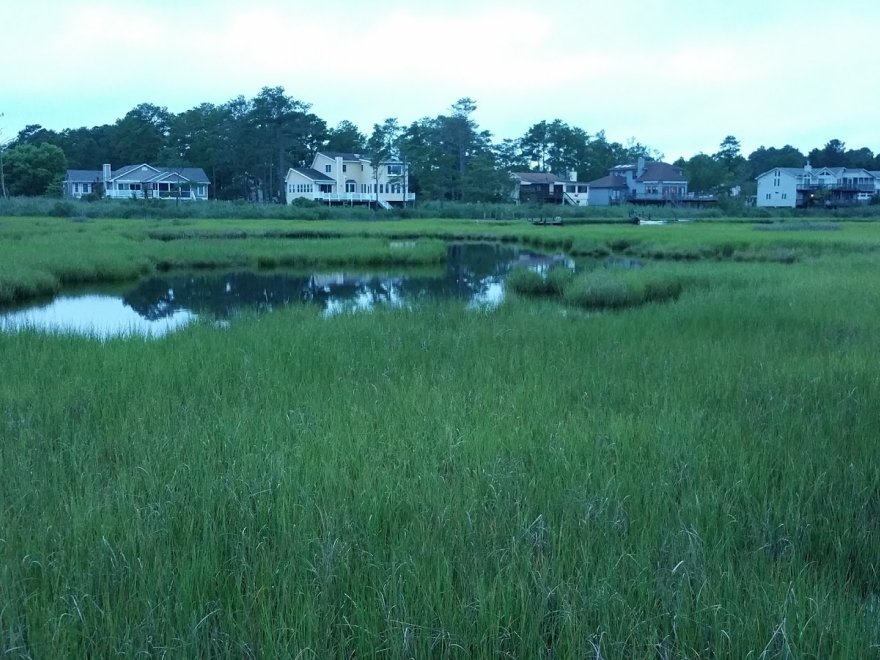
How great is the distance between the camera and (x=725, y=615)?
3719 millimetres

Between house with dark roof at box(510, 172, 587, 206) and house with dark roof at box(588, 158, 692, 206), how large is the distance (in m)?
2.34

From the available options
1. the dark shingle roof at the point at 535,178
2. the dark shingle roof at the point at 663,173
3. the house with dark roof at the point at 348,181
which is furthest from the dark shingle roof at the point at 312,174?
the dark shingle roof at the point at 663,173

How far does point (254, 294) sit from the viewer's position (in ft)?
73.7

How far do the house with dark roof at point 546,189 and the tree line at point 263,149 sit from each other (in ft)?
11.5

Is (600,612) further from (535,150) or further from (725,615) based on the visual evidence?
(535,150)

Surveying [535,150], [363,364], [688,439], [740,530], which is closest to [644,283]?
[363,364]

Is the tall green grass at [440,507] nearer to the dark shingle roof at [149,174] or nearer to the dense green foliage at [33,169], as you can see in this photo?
the dark shingle roof at [149,174]

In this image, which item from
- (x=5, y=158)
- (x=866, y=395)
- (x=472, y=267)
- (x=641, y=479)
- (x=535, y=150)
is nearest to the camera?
(x=641, y=479)

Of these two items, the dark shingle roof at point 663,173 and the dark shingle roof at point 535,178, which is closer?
the dark shingle roof at point 663,173

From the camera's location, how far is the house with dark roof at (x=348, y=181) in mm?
73625

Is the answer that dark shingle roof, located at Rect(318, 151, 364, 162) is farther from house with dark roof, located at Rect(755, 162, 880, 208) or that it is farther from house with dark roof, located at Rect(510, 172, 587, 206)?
house with dark roof, located at Rect(755, 162, 880, 208)

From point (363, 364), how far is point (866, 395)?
5.56 m

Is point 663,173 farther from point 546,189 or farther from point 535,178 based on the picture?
point 535,178

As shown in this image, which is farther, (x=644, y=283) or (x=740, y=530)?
(x=644, y=283)
